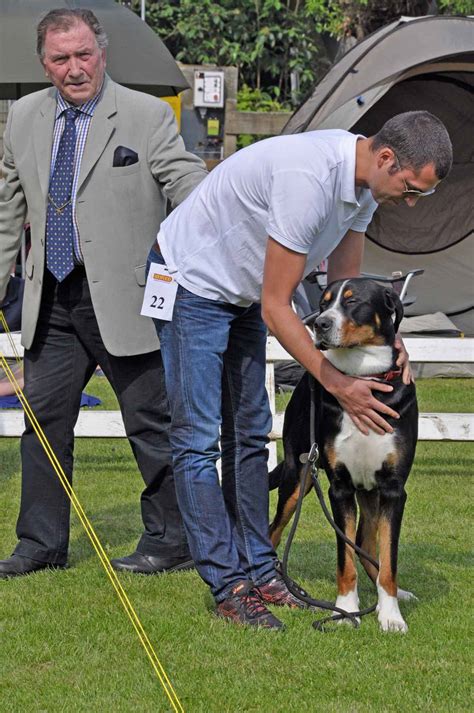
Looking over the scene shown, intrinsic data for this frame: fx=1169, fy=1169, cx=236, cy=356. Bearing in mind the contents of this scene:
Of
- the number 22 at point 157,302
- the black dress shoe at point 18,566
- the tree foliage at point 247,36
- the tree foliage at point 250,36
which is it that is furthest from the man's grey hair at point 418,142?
the tree foliage at point 247,36

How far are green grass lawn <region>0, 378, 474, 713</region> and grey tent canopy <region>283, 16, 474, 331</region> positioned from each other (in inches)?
174

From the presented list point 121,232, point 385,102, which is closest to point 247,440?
point 121,232

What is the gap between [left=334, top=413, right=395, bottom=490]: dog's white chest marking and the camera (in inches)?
146

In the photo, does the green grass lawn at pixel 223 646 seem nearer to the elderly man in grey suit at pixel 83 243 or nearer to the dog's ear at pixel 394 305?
the elderly man in grey suit at pixel 83 243

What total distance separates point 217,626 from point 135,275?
1278 millimetres

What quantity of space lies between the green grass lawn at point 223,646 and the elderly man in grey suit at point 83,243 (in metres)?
0.38

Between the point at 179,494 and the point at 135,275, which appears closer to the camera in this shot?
the point at 179,494

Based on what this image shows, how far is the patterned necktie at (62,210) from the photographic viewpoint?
413 cm

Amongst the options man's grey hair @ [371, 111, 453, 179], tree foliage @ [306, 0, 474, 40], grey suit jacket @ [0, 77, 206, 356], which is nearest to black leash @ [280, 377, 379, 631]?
grey suit jacket @ [0, 77, 206, 356]

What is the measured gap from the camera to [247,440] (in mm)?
3891

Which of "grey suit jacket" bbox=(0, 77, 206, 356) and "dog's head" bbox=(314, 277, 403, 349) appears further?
"grey suit jacket" bbox=(0, 77, 206, 356)

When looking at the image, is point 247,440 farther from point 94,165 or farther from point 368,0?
point 368,0

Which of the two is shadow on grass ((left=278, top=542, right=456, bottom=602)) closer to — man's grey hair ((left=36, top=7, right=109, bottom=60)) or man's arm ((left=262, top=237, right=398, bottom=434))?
man's arm ((left=262, top=237, right=398, bottom=434))

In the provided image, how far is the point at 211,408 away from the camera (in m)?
3.65
